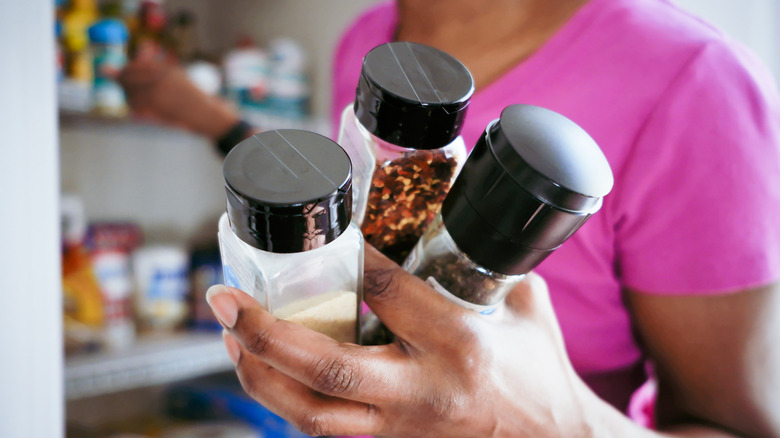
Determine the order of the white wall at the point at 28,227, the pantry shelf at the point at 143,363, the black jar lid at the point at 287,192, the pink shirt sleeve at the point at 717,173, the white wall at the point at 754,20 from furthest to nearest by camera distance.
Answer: the white wall at the point at 754,20 → the pantry shelf at the point at 143,363 → the white wall at the point at 28,227 → the pink shirt sleeve at the point at 717,173 → the black jar lid at the point at 287,192

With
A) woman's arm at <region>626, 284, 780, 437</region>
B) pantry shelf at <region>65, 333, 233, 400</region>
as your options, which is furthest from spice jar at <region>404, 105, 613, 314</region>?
pantry shelf at <region>65, 333, 233, 400</region>

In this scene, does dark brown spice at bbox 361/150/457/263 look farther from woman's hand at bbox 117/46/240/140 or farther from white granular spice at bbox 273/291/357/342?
woman's hand at bbox 117/46/240/140

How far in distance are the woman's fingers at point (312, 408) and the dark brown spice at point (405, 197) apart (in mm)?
88

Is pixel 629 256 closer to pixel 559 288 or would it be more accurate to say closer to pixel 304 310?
pixel 559 288

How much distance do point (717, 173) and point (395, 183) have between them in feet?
0.83

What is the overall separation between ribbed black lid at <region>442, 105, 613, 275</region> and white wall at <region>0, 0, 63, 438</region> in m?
0.48

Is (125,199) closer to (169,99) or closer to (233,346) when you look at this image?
(169,99)

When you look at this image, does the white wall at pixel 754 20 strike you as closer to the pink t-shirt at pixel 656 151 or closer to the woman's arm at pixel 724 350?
the pink t-shirt at pixel 656 151

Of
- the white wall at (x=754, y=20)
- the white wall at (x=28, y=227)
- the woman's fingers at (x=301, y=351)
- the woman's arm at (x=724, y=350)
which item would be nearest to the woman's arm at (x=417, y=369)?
the woman's fingers at (x=301, y=351)

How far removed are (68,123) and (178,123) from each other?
0.57 feet

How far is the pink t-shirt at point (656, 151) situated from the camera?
37 cm

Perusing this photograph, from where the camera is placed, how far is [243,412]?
36.4 inches

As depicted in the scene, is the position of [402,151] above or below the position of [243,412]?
above

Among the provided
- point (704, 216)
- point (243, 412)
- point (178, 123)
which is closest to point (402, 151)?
point (704, 216)
